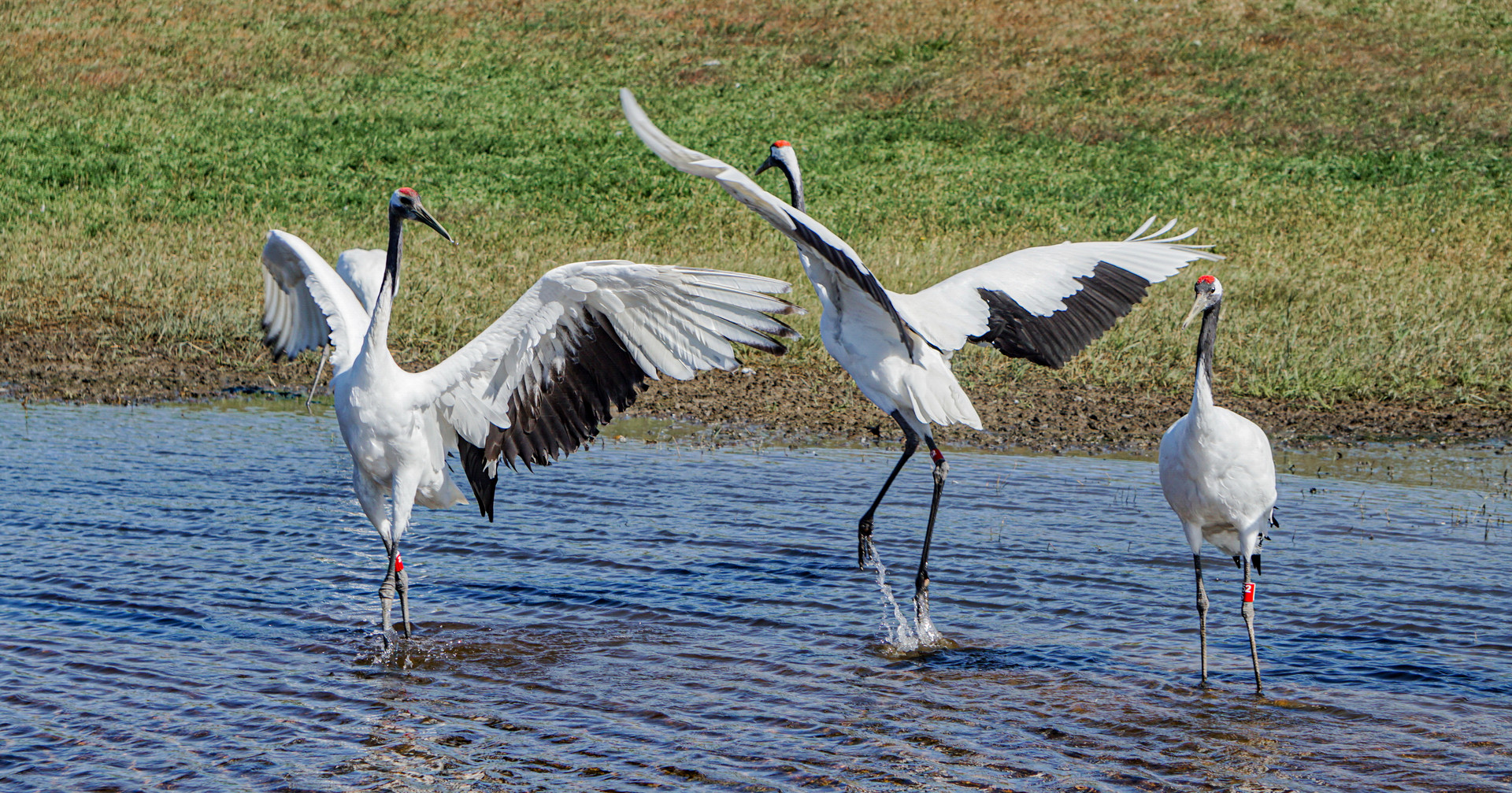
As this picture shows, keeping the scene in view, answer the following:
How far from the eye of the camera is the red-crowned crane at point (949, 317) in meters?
6.07

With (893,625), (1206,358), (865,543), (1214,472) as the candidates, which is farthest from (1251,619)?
(865,543)

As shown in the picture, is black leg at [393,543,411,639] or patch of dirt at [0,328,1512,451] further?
patch of dirt at [0,328,1512,451]

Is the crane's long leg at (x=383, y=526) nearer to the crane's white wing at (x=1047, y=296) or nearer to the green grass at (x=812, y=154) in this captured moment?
the crane's white wing at (x=1047, y=296)

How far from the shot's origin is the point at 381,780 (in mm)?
4293

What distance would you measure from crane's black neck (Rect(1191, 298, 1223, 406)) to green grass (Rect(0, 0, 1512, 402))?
4790 millimetres

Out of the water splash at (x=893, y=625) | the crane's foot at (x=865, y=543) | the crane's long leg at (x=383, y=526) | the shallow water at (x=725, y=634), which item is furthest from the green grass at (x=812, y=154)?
the crane's long leg at (x=383, y=526)

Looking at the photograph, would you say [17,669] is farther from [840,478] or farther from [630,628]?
[840,478]

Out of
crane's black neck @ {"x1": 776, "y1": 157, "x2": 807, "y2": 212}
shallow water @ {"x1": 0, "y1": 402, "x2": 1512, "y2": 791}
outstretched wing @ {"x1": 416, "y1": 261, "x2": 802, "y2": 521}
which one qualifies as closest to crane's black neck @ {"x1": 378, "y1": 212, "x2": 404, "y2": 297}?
outstretched wing @ {"x1": 416, "y1": 261, "x2": 802, "y2": 521}

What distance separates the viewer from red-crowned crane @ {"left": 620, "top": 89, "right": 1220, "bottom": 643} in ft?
19.9

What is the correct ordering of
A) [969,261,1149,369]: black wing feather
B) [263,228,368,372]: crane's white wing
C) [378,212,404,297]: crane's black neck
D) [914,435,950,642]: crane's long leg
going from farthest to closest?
1. [969,261,1149,369]: black wing feather
2. [263,228,368,372]: crane's white wing
3. [914,435,950,642]: crane's long leg
4. [378,212,404,297]: crane's black neck

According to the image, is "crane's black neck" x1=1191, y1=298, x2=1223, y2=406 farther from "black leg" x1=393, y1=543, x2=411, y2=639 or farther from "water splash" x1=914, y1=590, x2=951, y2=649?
"black leg" x1=393, y1=543, x2=411, y2=639

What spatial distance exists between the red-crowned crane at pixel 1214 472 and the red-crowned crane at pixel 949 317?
0.95m

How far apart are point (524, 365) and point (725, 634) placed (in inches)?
52.3

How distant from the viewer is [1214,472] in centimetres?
526
